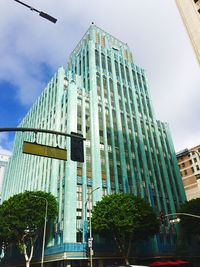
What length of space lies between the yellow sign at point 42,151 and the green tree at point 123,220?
2510 cm

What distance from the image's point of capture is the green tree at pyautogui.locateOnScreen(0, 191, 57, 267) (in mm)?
35406

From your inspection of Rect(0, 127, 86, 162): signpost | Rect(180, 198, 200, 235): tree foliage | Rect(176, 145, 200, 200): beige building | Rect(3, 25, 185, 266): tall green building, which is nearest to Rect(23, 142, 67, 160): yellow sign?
Rect(0, 127, 86, 162): signpost

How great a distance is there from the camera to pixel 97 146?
A: 4612cm

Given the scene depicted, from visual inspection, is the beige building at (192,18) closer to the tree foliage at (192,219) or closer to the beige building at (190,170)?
the tree foliage at (192,219)

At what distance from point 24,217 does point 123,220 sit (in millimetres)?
16112

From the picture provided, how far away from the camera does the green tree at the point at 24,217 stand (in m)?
35.4

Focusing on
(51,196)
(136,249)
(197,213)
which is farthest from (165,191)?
(51,196)

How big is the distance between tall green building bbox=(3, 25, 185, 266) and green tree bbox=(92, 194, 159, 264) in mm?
4736

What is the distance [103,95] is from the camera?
56.6 meters

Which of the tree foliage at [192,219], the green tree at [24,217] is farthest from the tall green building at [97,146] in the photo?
the tree foliage at [192,219]

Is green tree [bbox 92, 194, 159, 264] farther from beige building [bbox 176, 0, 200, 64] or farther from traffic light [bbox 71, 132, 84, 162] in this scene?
traffic light [bbox 71, 132, 84, 162]

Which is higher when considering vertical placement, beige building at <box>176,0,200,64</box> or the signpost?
beige building at <box>176,0,200,64</box>

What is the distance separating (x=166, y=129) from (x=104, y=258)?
41.3 metres

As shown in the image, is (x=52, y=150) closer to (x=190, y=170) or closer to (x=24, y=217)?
(x=24, y=217)
